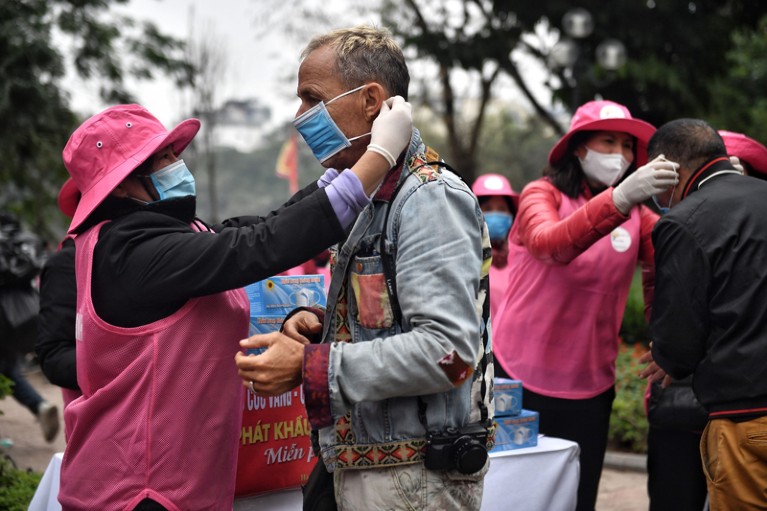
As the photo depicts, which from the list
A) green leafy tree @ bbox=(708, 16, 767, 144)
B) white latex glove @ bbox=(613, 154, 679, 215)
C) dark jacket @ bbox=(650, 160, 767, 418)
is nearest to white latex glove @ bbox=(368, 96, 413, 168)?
dark jacket @ bbox=(650, 160, 767, 418)

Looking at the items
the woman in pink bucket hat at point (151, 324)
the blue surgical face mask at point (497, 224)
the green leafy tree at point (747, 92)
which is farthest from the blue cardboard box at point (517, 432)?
the green leafy tree at point (747, 92)

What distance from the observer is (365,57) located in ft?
7.68

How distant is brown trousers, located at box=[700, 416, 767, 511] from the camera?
3.07 m

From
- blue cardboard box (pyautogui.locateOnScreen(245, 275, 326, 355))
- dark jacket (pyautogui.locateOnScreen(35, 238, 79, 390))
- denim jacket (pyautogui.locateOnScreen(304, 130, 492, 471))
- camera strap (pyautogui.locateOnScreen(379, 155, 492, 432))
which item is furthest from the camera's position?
dark jacket (pyautogui.locateOnScreen(35, 238, 79, 390))

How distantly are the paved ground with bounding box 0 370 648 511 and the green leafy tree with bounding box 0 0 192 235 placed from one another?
12.6 feet

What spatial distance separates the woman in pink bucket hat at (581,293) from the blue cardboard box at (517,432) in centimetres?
35

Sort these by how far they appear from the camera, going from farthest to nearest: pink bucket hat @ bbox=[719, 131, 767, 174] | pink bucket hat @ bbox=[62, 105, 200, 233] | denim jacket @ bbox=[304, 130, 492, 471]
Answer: pink bucket hat @ bbox=[719, 131, 767, 174] → pink bucket hat @ bbox=[62, 105, 200, 233] → denim jacket @ bbox=[304, 130, 492, 471]

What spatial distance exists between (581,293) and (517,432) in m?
0.73

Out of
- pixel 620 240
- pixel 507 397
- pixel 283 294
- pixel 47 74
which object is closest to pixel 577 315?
pixel 620 240

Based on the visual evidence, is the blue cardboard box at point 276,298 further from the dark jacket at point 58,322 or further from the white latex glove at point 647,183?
the white latex glove at point 647,183

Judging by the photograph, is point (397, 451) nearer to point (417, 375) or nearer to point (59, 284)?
point (417, 375)

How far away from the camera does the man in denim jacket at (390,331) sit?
207cm

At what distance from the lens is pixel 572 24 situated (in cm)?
1357

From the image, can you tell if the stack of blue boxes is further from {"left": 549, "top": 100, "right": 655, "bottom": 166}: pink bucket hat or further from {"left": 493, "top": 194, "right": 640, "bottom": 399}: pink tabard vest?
{"left": 549, "top": 100, "right": 655, "bottom": 166}: pink bucket hat
